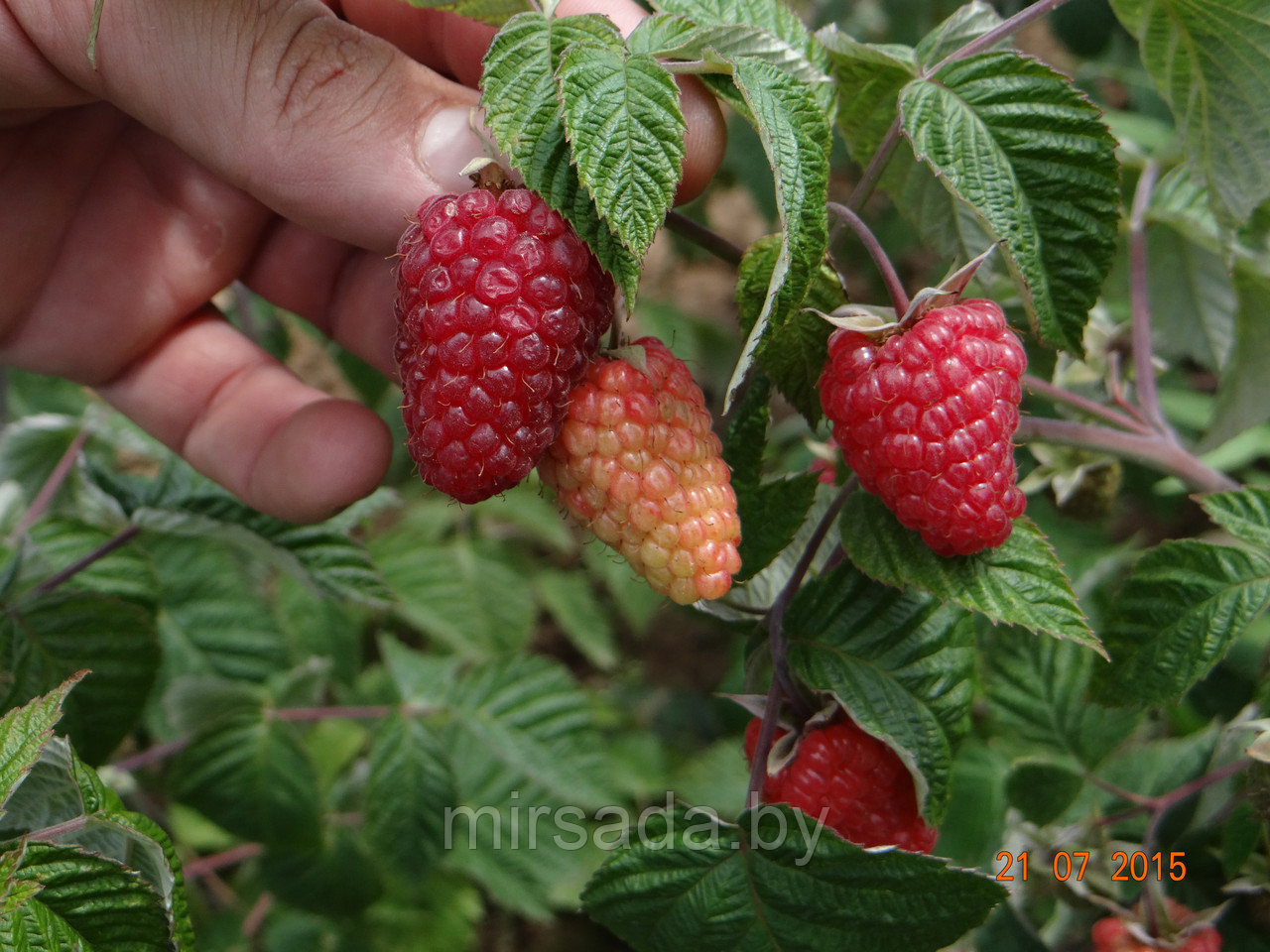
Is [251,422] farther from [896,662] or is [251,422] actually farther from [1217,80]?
[1217,80]

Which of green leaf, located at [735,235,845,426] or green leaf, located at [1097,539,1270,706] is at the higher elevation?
green leaf, located at [735,235,845,426]

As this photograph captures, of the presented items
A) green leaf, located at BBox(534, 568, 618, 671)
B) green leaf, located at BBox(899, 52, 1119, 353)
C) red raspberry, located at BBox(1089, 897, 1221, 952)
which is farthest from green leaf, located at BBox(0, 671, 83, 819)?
green leaf, located at BBox(534, 568, 618, 671)

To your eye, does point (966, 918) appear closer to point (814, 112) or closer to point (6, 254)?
point (814, 112)

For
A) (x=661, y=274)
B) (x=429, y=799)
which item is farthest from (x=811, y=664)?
(x=661, y=274)

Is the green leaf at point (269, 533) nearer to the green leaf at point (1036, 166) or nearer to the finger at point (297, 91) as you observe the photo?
the finger at point (297, 91)

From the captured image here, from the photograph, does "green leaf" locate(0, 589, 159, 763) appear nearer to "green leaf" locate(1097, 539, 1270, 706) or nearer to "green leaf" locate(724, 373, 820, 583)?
"green leaf" locate(724, 373, 820, 583)
